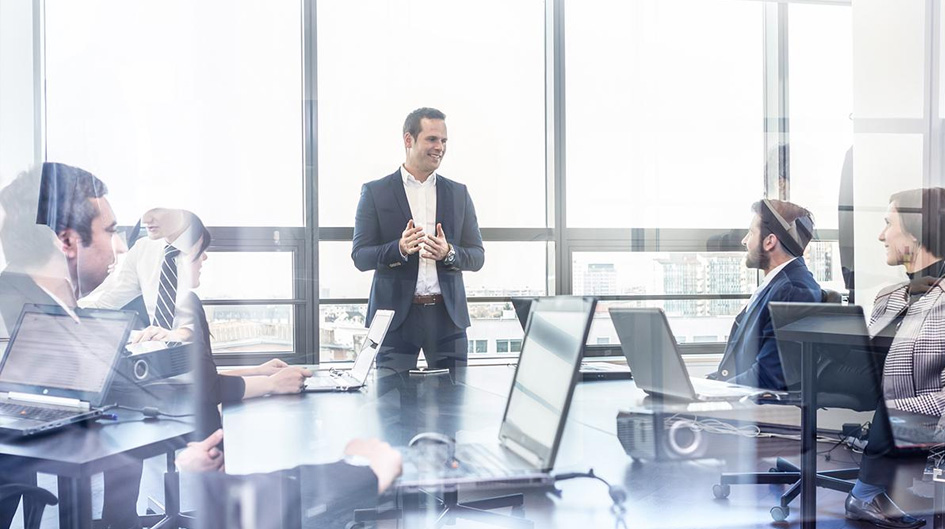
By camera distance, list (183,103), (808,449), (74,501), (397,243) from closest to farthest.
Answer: (74,501)
(183,103)
(397,243)
(808,449)

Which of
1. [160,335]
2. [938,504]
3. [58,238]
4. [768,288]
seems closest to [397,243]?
[160,335]

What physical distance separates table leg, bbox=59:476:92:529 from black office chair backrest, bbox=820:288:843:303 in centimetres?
242

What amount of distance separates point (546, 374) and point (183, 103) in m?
1.47

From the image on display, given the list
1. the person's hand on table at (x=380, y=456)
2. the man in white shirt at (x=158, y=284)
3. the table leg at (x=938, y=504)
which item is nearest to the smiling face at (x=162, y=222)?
the man in white shirt at (x=158, y=284)

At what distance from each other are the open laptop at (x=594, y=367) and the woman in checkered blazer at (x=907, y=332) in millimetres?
1067

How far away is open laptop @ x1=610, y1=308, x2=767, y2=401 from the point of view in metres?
1.90

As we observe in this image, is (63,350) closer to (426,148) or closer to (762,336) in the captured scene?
(426,148)

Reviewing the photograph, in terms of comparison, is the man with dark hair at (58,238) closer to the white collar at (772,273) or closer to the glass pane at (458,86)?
the glass pane at (458,86)

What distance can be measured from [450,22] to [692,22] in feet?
3.36

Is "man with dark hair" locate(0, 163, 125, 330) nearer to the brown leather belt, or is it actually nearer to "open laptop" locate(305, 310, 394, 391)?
"open laptop" locate(305, 310, 394, 391)

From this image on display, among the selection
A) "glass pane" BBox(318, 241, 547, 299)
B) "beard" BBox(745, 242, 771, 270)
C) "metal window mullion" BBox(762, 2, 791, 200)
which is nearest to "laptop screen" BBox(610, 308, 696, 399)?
"glass pane" BBox(318, 241, 547, 299)

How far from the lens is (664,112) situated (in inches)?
95.6

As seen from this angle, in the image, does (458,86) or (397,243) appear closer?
(397,243)

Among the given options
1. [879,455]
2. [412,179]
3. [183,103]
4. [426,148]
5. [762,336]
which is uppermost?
[183,103]
